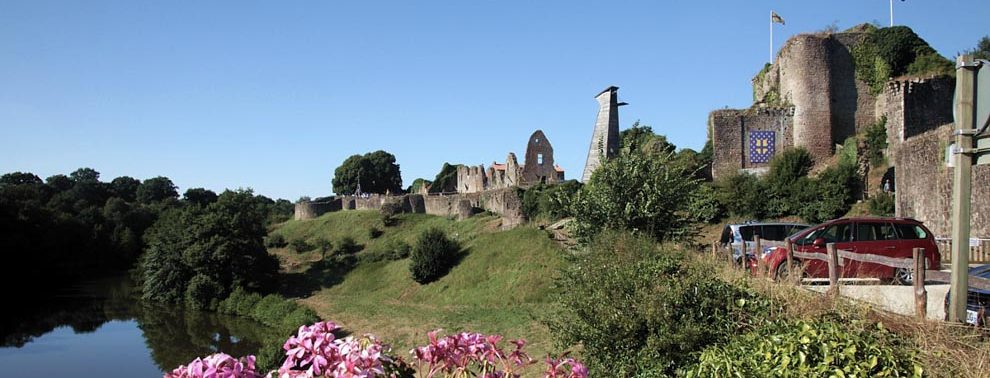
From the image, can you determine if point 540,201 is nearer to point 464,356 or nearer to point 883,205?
point 883,205

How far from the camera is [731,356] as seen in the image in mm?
5355

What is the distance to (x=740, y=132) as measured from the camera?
33.6m

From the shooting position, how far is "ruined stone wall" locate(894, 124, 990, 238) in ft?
57.0

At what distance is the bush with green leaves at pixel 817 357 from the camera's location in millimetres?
4711

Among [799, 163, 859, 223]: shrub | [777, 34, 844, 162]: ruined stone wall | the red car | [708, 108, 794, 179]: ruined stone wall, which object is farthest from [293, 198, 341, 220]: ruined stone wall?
the red car

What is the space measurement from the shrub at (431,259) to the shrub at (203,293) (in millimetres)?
12873

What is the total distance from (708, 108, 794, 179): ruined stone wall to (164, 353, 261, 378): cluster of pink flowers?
108ft

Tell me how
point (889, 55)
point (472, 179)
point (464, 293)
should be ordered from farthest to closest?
point (472, 179) < point (889, 55) < point (464, 293)

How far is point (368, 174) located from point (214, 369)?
8947cm

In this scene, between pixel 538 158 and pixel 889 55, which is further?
pixel 538 158

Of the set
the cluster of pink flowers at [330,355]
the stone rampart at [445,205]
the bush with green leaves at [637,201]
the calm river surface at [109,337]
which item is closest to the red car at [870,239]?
the bush with green leaves at [637,201]

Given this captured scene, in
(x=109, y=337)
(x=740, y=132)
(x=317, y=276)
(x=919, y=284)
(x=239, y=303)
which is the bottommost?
(x=109, y=337)

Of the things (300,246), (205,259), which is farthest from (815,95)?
(300,246)

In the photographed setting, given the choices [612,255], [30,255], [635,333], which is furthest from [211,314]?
[635,333]
